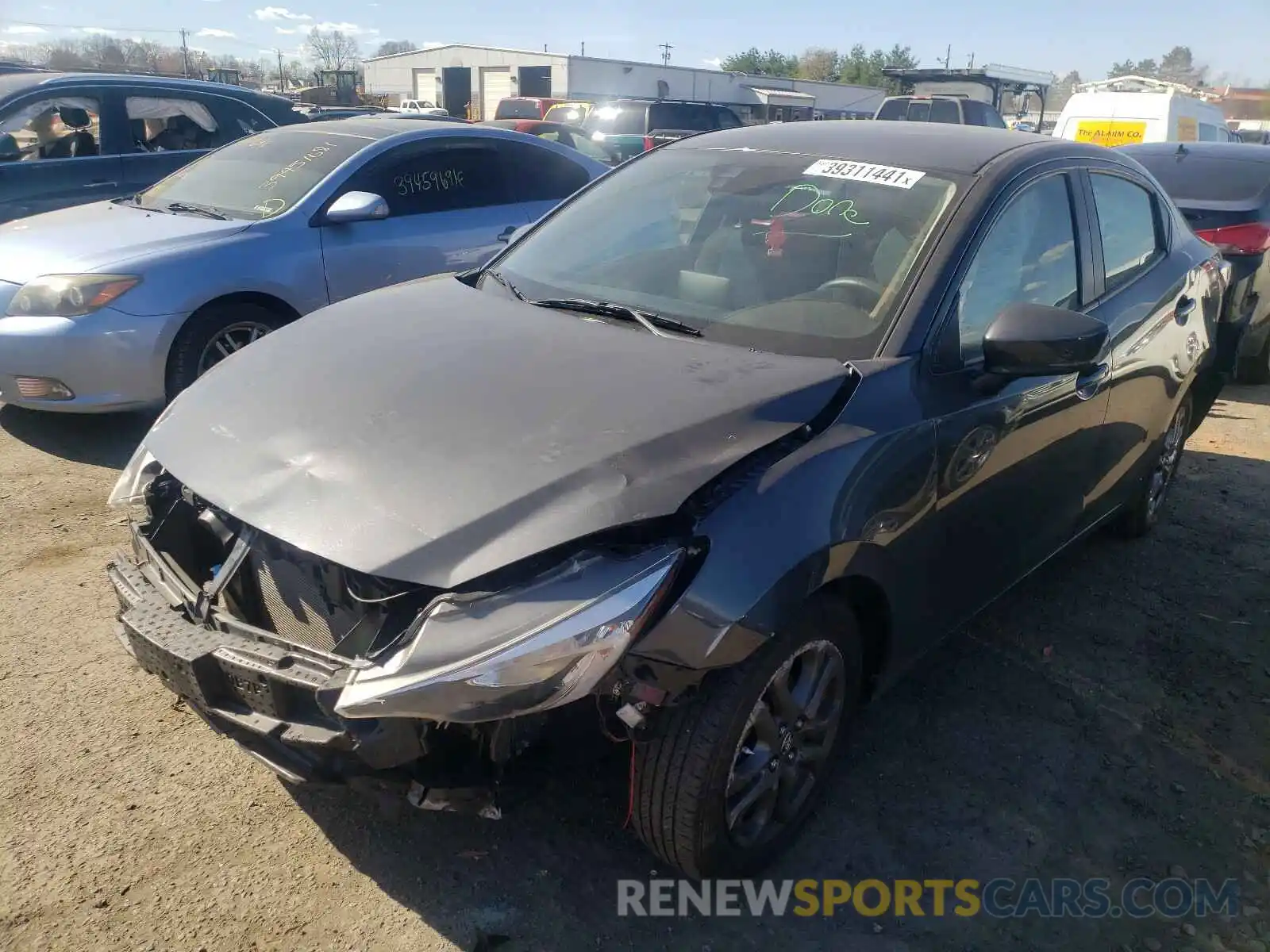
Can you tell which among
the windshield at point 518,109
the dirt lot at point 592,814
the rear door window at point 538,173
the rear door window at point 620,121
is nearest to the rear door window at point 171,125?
the rear door window at point 538,173

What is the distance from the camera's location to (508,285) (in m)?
3.29

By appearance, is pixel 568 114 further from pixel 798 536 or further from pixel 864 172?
pixel 798 536

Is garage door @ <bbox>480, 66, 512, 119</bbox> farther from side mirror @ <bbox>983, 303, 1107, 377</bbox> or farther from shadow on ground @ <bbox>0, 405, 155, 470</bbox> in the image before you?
side mirror @ <bbox>983, 303, 1107, 377</bbox>

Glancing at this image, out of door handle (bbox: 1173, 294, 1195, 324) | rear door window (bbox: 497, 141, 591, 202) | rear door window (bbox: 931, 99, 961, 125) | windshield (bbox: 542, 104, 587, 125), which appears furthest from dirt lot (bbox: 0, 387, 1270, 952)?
windshield (bbox: 542, 104, 587, 125)

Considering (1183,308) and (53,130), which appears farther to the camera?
(53,130)

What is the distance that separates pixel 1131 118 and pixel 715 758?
14075 mm

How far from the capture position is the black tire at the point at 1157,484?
428 cm

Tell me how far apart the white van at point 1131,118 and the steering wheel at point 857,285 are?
12066 millimetres

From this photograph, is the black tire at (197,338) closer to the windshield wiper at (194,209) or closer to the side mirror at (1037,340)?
the windshield wiper at (194,209)

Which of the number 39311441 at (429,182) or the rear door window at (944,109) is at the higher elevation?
the rear door window at (944,109)

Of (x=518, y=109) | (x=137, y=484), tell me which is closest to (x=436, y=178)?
(x=137, y=484)

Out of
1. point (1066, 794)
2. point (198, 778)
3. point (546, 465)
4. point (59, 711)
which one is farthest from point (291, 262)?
point (1066, 794)

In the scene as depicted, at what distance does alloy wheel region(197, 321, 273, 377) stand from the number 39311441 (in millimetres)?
1244

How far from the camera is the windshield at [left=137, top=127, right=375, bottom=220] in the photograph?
5520 mm
